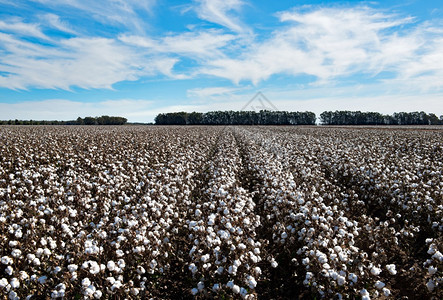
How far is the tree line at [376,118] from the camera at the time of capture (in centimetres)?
11706

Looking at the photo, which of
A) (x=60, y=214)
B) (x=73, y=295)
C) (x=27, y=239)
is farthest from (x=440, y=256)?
(x=60, y=214)

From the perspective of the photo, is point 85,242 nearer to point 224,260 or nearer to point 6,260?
point 6,260

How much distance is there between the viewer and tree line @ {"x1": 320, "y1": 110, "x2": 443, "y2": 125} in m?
117

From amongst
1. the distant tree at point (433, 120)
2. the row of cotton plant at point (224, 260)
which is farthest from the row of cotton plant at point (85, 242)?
the distant tree at point (433, 120)

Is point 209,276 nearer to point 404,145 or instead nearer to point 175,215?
point 175,215

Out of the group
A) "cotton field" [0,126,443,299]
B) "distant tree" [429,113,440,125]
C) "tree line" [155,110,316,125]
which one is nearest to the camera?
"cotton field" [0,126,443,299]

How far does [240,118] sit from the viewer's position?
5935 inches

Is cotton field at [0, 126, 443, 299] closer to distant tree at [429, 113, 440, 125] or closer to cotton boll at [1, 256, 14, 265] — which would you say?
cotton boll at [1, 256, 14, 265]

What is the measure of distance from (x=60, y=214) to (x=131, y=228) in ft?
7.11

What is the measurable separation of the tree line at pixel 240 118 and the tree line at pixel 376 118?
32.7ft

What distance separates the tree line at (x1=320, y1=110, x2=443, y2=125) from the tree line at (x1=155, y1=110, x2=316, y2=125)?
A: 32.7ft

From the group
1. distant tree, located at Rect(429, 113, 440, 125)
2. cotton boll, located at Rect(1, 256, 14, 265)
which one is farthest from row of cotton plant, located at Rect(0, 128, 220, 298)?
distant tree, located at Rect(429, 113, 440, 125)

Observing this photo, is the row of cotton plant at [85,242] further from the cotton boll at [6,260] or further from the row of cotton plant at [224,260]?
the row of cotton plant at [224,260]

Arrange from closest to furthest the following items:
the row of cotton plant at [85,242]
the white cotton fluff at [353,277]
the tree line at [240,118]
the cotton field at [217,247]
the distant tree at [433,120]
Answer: the white cotton fluff at [353,277], the row of cotton plant at [85,242], the cotton field at [217,247], the distant tree at [433,120], the tree line at [240,118]
